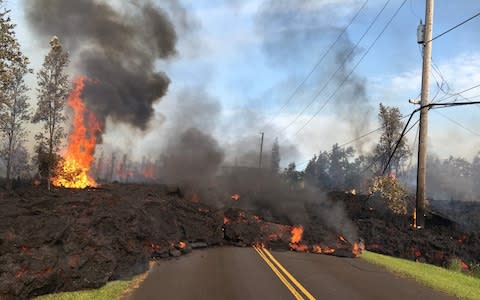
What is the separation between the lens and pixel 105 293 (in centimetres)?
892

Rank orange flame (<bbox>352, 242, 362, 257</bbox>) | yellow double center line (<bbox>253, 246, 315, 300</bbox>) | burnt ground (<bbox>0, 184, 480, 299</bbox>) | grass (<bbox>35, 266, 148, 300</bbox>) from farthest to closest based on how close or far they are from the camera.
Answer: orange flame (<bbox>352, 242, 362, 257</bbox>), yellow double center line (<bbox>253, 246, 315, 300</bbox>), burnt ground (<bbox>0, 184, 480, 299</bbox>), grass (<bbox>35, 266, 148, 300</bbox>)

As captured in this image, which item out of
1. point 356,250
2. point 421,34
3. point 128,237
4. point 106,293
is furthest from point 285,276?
point 421,34

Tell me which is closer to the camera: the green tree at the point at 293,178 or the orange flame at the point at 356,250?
the orange flame at the point at 356,250

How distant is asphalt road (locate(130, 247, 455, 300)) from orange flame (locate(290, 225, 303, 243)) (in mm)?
3619

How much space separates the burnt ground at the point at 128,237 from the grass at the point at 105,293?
0.21m

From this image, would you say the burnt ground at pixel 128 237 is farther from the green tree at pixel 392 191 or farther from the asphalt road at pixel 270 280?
the green tree at pixel 392 191

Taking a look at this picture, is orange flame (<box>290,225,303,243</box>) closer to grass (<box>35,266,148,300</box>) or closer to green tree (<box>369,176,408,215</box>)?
green tree (<box>369,176,408,215</box>)

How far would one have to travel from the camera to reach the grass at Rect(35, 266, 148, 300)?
832cm

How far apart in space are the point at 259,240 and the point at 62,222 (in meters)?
10.8

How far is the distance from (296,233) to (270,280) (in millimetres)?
8992

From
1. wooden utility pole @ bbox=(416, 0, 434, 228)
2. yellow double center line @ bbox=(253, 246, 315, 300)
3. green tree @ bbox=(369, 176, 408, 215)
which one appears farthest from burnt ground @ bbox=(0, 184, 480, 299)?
wooden utility pole @ bbox=(416, 0, 434, 228)

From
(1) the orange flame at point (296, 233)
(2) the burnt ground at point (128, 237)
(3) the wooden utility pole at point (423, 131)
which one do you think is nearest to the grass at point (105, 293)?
(2) the burnt ground at point (128, 237)

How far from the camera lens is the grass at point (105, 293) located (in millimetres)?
8320

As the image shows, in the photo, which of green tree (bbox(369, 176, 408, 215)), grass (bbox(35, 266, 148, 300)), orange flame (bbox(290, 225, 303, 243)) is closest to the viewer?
grass (bbox(35, 266, 148, 300))
